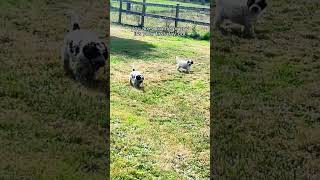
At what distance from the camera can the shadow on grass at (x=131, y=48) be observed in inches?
813

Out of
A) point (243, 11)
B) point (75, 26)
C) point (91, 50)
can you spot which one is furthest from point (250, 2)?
point (91, 50)

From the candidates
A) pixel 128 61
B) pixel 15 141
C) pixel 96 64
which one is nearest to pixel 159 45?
pixel 128 61

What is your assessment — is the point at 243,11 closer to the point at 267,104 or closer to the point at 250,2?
the point at 250,2

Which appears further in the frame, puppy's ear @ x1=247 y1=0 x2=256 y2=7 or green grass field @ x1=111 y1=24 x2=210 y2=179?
puppy's ear @ x1=247 y1=0 x2=256 y2=7

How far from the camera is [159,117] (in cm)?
1380

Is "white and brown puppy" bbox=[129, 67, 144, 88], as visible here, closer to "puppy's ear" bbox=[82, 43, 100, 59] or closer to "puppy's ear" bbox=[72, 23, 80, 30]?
"puppy's ear" bbox=[82, 43, 100, 59]

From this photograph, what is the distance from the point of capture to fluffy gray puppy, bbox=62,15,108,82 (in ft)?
46.7

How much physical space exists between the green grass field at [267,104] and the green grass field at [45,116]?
2959 millimetres

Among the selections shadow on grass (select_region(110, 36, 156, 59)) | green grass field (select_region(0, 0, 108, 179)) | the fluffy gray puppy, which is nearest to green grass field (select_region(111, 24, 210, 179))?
shadow on grass (select_region(110, 36, 156, 59))

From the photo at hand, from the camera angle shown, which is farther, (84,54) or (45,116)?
(84,54)

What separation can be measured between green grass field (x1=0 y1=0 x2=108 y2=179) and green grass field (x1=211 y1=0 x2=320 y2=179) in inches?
116

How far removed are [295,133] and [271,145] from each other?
1.14 metres

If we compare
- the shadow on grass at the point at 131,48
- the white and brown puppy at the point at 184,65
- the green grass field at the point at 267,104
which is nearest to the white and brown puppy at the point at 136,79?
the green grass field at the point at 267,104

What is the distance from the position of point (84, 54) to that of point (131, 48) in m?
7.87
